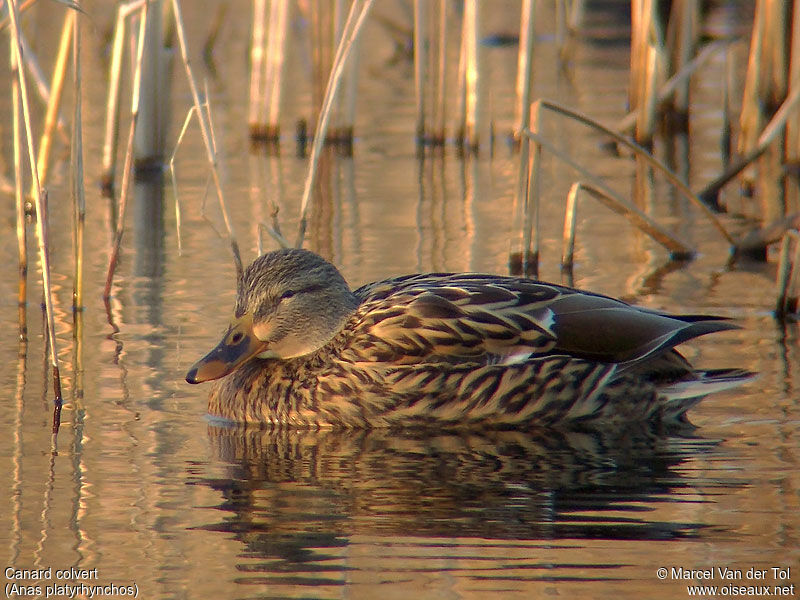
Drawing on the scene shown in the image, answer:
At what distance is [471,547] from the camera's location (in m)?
4.37

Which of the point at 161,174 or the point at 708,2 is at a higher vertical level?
the point at 708,2

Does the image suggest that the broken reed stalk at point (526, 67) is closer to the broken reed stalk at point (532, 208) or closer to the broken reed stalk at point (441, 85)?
the broken reed stalk at point (532, 208)

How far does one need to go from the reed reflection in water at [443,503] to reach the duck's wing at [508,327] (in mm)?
333

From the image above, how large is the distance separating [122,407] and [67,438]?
0.47m

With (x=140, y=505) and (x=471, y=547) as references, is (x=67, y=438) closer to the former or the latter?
(x=140, y=505)

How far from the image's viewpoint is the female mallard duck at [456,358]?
5.87m

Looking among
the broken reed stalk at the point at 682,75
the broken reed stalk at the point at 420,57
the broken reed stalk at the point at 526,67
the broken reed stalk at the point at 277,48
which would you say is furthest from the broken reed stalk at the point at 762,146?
the broken reed stalk at the point at 277,48

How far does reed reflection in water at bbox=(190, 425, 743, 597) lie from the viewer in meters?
4.19

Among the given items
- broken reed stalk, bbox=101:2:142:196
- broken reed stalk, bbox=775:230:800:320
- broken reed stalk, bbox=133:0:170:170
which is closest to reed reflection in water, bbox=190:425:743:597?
broken reed stalk, bbox=775:230:800:320

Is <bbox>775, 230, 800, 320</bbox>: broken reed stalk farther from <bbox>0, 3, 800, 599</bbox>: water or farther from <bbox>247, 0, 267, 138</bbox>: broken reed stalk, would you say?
<bbox>247, 0, 267, 138</bbox>: broken reed stalk

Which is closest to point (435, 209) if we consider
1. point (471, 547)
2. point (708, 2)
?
point (471, 547)

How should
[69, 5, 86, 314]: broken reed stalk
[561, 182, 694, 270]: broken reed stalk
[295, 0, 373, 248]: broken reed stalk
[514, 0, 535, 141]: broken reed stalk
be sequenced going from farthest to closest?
[514, 0, 535, 141]: broken reed stalk, [561, 182, 694, 270]: broken reed stalk, [295, 0, 373, 248]: broken reed stalk, [69, 5, 86, 314]: broken reed stalk

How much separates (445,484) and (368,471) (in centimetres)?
33

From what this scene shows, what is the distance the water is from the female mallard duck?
0.13m
